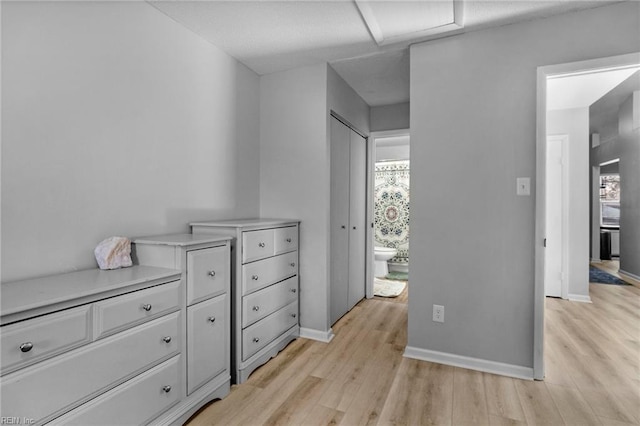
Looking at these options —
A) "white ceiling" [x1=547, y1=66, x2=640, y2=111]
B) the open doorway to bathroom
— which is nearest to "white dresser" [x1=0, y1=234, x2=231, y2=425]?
"white ceiling" [x1=547, y1=66, x2=640, y2=111]

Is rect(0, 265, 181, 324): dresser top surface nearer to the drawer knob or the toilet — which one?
the drawer knob

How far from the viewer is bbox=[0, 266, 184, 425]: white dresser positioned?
1.07 metres

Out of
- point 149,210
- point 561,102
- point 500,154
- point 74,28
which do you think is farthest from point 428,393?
point 561,102

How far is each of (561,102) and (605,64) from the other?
1.96 metres

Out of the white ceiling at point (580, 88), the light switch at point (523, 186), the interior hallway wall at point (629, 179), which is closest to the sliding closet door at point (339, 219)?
the light switch at point (523, 186)

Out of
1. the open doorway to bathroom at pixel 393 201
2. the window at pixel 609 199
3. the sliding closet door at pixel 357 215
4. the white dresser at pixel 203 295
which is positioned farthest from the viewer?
the window at pixel 609 199

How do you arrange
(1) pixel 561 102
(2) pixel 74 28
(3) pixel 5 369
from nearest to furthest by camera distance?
(3) pixel 5 369
(2) pixel 74 28
(1) pixel 561 102

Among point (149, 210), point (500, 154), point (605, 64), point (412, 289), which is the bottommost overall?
point (412, 289)

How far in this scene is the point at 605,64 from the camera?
78.0 inches

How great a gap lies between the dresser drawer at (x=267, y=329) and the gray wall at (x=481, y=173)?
99cm

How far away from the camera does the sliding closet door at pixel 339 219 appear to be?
3.08m

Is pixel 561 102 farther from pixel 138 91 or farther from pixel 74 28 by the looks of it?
pixel 74 28

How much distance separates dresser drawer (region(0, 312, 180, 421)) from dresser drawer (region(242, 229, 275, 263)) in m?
0.67

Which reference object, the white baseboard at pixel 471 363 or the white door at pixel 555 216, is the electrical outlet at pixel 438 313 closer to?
the white baseboard at pixel 471 363
